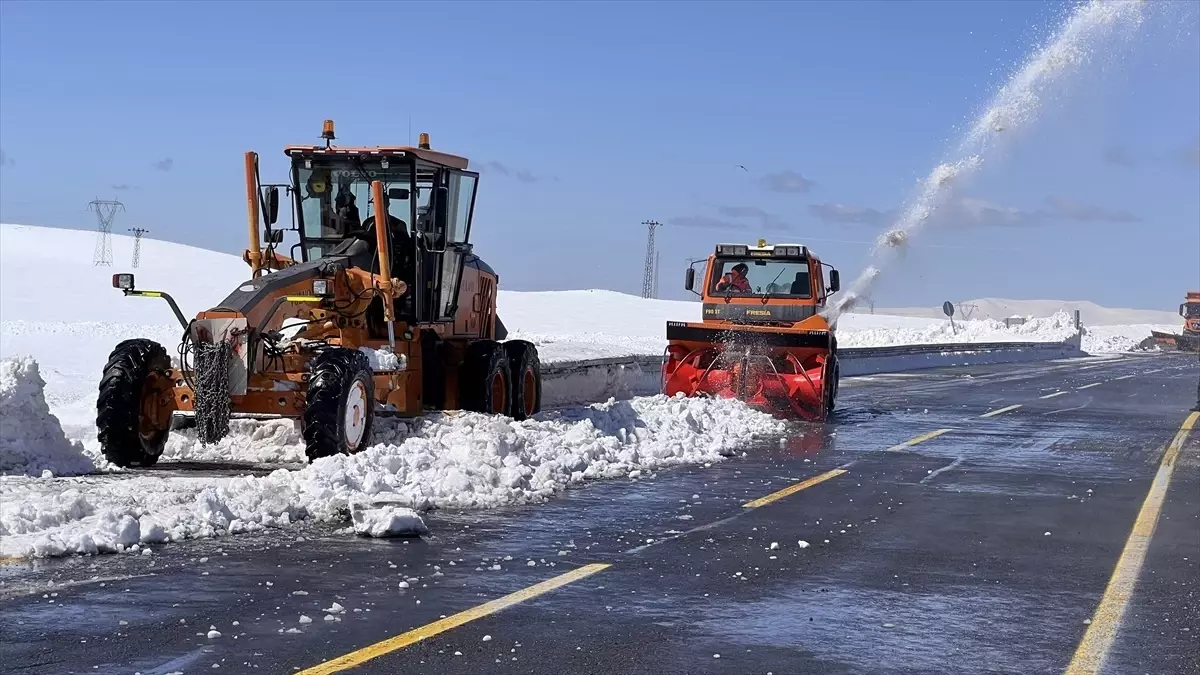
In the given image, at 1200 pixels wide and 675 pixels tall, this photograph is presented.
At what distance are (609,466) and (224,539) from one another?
16.4ft

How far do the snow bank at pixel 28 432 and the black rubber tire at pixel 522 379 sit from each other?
5.61 metres

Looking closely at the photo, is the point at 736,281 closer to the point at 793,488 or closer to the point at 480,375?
the point at 480,375

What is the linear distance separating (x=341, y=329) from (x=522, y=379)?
3193mm

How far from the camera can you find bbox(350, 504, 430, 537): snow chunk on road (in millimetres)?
9141

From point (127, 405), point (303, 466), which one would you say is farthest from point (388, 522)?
point (127, 405)

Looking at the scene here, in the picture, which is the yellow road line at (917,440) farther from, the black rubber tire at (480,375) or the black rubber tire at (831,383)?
the black rubber tire at (480,375)

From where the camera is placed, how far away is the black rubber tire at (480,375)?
1525 centimetres

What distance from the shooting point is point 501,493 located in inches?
439

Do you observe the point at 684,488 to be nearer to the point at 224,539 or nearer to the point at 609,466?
the point at 609,466

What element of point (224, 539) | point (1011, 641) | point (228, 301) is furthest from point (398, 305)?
point (1011, 641)

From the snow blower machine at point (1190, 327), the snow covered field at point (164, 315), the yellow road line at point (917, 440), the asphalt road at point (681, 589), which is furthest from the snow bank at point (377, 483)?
the snow blower machine at point (1190, 327)

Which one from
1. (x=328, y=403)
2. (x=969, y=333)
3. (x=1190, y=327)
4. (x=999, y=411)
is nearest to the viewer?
(x=328, y=403)

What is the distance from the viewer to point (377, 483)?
34.4 ft

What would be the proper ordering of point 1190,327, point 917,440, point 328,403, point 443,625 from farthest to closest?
point 1190,327 < point 917,440 < point 328,403 < point 443,625
